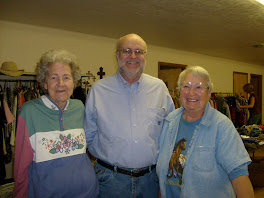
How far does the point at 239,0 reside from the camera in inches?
103

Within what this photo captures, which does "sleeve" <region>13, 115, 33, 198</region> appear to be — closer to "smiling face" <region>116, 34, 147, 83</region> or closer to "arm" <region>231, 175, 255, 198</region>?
"smiling face" <region>116, 34, 147, 83</region>

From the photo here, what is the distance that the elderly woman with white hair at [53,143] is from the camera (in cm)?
121

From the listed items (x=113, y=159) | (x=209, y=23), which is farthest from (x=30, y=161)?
(x=209, y=23)

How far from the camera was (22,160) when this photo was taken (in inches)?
47.1

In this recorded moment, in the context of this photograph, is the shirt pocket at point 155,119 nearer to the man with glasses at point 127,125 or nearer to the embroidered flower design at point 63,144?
the man with glasses at point 127,125

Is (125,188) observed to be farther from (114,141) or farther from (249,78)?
(249,78)

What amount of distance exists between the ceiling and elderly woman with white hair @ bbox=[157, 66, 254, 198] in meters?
1.76

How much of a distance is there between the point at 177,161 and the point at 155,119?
0.41m

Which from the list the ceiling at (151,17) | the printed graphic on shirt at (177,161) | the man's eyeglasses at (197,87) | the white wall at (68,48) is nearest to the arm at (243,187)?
the printed graphic on shirt at (177,161)

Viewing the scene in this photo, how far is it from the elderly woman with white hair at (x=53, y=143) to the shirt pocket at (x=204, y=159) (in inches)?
27.2

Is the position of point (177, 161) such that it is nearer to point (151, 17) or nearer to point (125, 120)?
point (125, 120)

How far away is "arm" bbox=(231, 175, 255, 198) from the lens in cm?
116

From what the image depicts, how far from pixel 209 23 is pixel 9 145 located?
12.2 feet

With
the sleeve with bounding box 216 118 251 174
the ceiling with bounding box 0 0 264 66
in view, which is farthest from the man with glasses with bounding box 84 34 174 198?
the ceiling with bounding box 0 0 264 66
